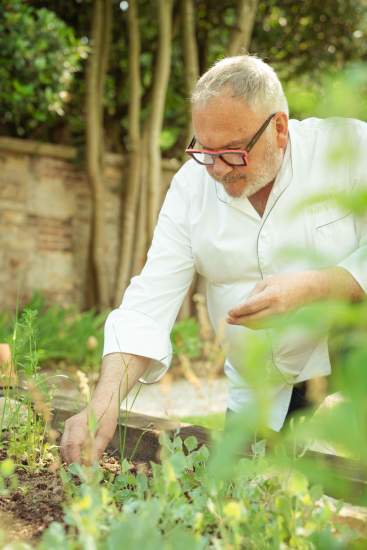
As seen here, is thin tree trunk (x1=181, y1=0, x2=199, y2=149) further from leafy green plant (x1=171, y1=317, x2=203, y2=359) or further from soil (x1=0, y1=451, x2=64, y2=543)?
soil (x1=0, y1=451, x2=64, y2=543)

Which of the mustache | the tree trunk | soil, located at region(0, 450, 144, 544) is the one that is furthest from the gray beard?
the tree trunk

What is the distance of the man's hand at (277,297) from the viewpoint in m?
1.68

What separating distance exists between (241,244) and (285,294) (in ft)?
2.22

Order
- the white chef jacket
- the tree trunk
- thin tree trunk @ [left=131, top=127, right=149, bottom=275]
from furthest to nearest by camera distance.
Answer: thin tree trunk @ [left=131, top=127, right=149, bottom=275]
the tree trunk
the white chef jacket

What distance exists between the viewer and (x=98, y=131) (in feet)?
23.5

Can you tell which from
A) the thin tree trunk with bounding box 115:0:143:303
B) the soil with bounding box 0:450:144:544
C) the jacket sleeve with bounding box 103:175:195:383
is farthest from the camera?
the thin tree trunk with bounding box 115:0:143:303

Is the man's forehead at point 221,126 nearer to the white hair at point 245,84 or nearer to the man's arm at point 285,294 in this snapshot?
the white hair at point 245,84

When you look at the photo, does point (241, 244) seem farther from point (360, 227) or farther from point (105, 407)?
point (105, 407)

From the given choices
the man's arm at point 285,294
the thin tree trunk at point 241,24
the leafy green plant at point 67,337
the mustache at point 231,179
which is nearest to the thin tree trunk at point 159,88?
the thin tree trunk at point 241,24

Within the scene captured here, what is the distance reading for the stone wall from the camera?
267 inches

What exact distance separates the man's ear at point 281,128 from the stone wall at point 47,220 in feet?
15.6

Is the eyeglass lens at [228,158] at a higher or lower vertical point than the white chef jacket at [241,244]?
higher

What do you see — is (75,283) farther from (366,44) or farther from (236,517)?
(236,517)

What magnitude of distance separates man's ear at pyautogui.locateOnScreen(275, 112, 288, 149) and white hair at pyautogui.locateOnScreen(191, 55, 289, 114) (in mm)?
23
